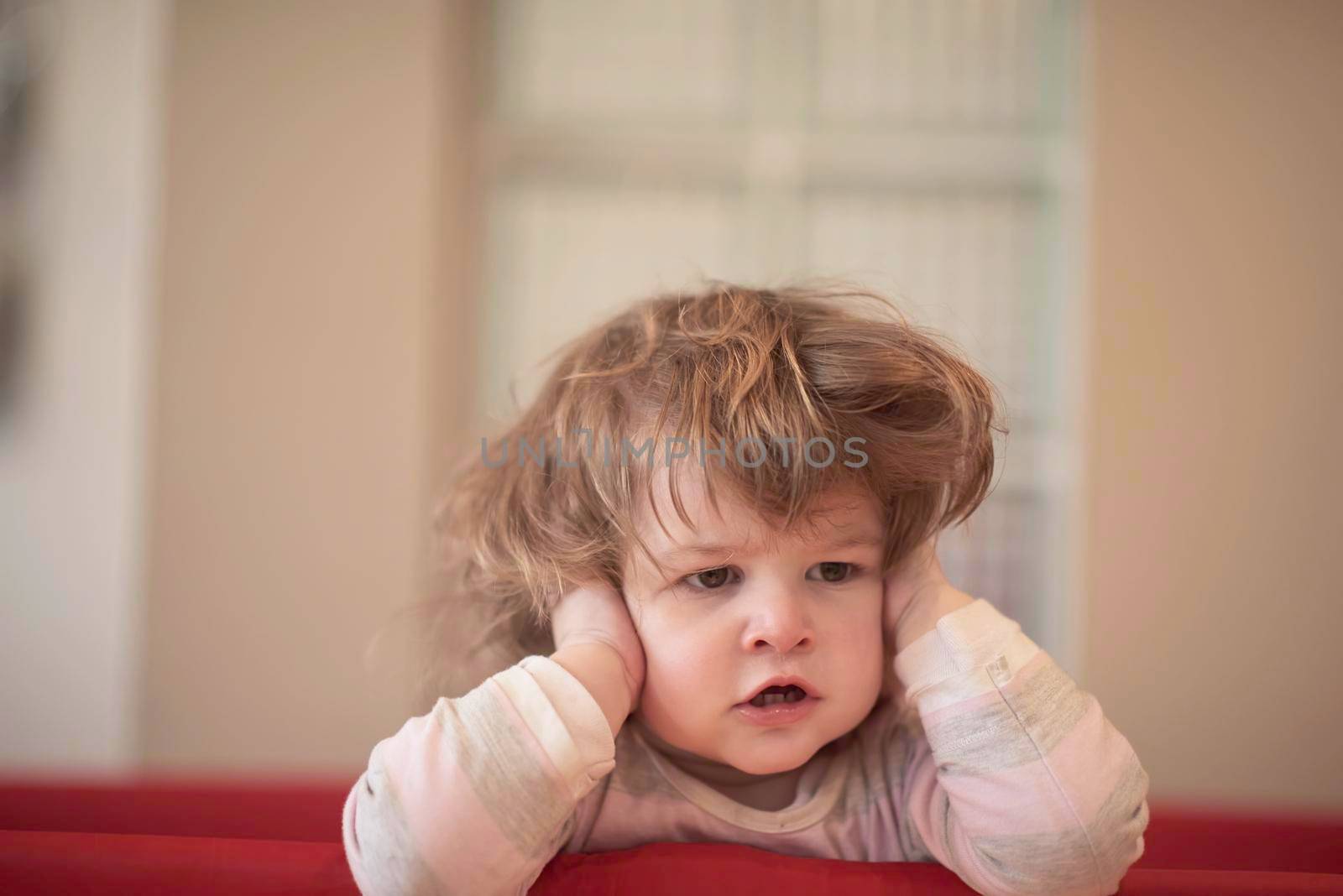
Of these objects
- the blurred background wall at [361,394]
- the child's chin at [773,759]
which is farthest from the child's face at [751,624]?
the blurred background wall at [361,394]

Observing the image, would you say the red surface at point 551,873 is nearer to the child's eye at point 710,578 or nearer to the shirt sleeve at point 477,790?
the shirt sleeve at point 477,790

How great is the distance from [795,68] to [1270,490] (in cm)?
139

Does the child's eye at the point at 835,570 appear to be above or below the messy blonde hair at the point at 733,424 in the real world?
below

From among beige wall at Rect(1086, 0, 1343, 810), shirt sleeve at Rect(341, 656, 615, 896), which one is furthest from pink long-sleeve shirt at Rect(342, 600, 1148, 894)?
beige wall at Rect(1086, 0, 1343, 810)

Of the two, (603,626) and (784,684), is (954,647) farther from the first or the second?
(603,626)

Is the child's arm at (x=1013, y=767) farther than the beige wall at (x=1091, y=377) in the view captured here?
No

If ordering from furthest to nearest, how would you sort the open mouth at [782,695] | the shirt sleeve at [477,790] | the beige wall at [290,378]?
the beige wall at [290,378] < the open mouth at [782,695] < the shirt sleeve at [477,790]

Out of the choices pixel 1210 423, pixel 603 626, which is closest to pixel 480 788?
pixel 603 626

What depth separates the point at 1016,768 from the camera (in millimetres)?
563

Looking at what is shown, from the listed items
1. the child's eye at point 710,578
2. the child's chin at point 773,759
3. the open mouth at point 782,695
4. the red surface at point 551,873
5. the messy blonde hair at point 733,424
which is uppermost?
the messy blonde hair at point 733,424

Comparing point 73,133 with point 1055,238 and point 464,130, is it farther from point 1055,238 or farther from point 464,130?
point 1055,238

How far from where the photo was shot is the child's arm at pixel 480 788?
514mm

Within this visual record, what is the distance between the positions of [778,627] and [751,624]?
19 mm

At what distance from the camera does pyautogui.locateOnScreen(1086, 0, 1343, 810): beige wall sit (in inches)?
78.9
